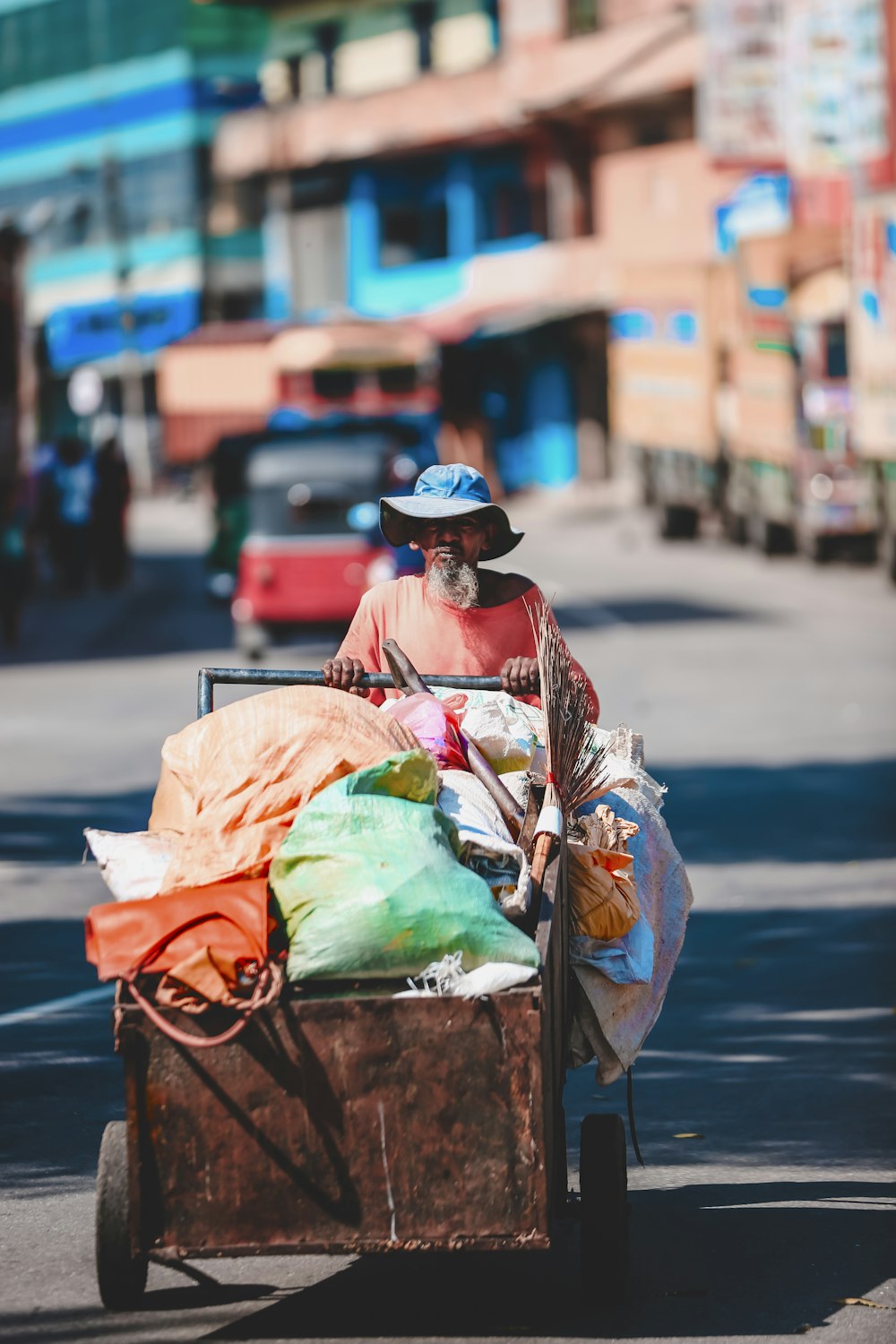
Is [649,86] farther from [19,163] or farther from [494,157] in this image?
[19,163]

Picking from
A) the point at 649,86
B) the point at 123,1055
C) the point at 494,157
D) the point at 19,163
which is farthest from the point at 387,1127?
the point at 19,163

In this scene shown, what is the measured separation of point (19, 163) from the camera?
71125 millimetres

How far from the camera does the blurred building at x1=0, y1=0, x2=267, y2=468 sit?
62656 mm

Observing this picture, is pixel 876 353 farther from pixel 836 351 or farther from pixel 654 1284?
pixel 654 1284

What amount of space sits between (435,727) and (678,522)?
97.5ft

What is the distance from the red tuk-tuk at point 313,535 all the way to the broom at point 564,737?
14310 millimetres

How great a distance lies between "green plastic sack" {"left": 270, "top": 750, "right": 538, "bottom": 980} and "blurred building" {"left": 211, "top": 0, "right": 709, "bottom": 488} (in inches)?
1458

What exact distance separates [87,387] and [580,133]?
1089 cm

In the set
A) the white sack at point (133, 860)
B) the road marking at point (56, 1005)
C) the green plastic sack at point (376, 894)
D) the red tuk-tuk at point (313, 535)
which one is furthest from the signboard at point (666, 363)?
the green plastic sack at point (376, 894)

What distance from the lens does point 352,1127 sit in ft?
15.0

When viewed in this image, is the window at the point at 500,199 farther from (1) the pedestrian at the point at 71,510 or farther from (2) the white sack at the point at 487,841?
(2) the white sack at the point at 487,841

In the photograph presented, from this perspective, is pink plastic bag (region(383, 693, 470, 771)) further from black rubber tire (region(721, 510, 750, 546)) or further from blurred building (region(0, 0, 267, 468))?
blurred building (region(0, 0, 267, 468))

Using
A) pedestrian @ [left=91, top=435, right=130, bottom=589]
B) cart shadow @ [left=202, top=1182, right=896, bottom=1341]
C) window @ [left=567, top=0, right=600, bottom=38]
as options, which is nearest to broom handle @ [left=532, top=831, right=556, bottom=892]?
cart shadow @ [left=202, top=1182, right=896, bottom=1341]

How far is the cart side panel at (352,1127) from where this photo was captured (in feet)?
14.9
